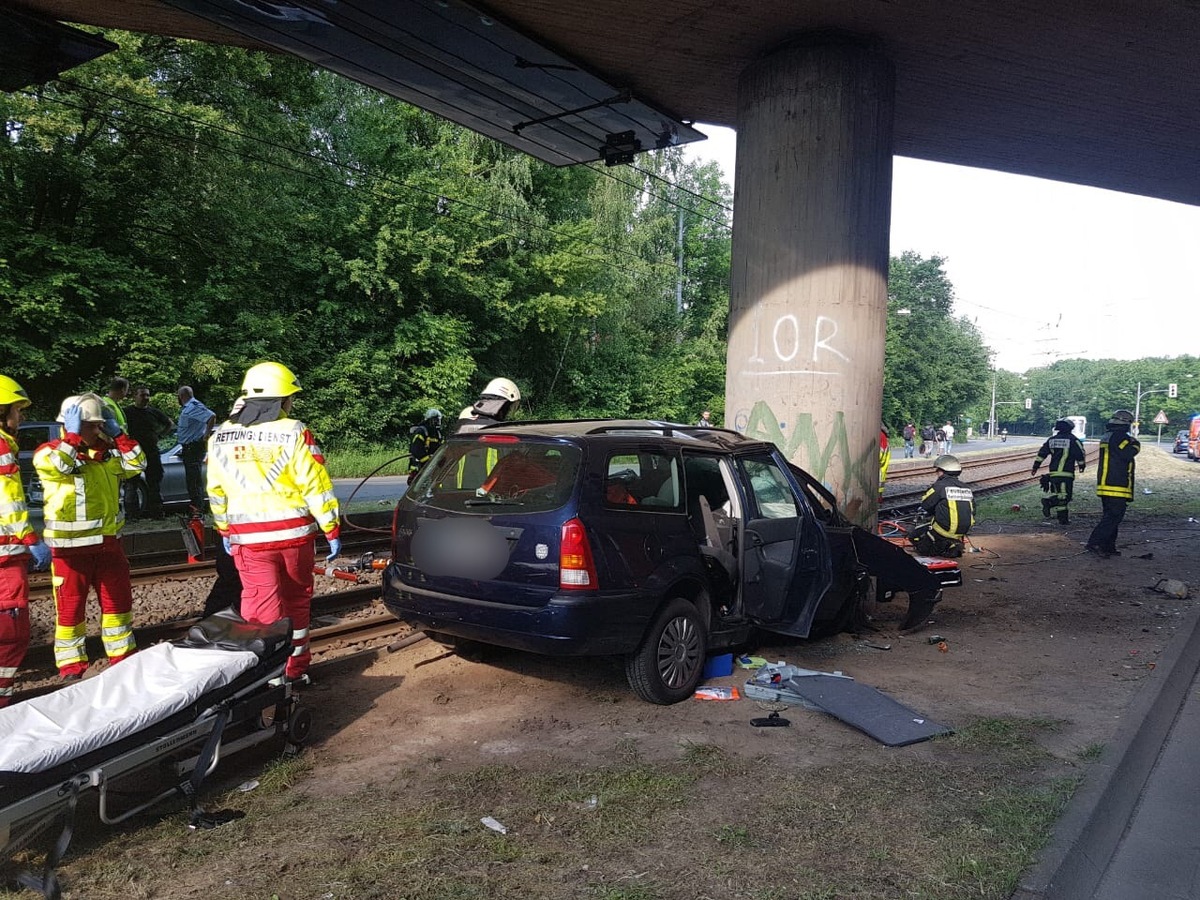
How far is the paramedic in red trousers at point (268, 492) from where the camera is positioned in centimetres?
472

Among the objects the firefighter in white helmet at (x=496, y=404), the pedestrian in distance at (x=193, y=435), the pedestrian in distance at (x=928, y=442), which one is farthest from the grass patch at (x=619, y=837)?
the pedestrian in distance at (x=928, y=442)

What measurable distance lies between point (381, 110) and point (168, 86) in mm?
9943

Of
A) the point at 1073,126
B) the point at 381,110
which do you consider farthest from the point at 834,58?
the point at 381,110

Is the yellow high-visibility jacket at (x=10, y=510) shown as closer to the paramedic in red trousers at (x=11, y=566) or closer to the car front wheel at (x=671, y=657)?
the paramedic in red trousers at (x=11, y=566)

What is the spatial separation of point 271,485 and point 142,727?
5.56 feet

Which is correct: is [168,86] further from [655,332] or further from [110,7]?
[655,332]

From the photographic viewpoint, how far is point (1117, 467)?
1161cm

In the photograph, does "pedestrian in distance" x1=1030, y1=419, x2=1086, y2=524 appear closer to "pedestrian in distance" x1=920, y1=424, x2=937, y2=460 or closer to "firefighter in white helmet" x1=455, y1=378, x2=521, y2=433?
"firefighter in white helmet" x1=455, y1=378, x2=521, y2=433

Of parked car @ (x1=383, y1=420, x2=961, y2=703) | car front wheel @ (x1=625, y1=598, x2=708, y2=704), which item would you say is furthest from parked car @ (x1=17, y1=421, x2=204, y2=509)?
car front wheel @ (x1=625, y1=598, x2=708, y2=704)

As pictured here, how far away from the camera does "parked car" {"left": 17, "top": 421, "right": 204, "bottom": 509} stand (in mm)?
10992

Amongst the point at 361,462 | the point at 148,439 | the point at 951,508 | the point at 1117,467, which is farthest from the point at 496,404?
the point at 361,462

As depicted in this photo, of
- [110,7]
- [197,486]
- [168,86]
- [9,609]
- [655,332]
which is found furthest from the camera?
[655,332]

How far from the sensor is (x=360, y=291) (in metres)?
26.0

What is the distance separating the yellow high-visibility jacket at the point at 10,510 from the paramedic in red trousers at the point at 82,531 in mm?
443
